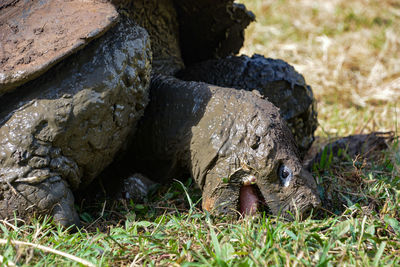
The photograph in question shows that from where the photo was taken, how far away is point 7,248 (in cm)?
146

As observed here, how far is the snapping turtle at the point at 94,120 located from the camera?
5.38 ft

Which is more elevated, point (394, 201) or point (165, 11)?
point (165, 11)

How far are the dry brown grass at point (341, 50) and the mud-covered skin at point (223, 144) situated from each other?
5.06 feet

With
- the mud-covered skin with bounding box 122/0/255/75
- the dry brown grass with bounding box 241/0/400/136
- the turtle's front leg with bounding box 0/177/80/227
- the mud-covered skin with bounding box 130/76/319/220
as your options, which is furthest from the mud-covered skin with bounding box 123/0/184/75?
the dry brown grass with bounding box 241/0/400/136

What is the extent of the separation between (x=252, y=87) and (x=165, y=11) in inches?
26.2

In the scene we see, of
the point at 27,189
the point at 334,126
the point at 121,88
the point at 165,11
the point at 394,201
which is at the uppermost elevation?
the point at 165,11

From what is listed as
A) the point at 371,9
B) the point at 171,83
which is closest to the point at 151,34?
the point at 171,83

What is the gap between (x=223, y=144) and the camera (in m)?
1.81

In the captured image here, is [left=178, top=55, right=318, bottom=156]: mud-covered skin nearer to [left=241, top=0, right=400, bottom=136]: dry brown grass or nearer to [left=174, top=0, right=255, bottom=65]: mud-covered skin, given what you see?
[left=174, top=0, right=255, bottom=65]: mud-covered skin

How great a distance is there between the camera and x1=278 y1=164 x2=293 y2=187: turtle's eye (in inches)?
68.5

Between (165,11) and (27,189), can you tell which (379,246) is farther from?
(165,11)

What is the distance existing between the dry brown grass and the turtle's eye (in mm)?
1586

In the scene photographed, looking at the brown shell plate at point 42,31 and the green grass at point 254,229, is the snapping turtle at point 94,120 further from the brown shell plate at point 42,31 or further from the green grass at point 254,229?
the green grass at point 254,229

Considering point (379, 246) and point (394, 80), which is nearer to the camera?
point (379, 246)
